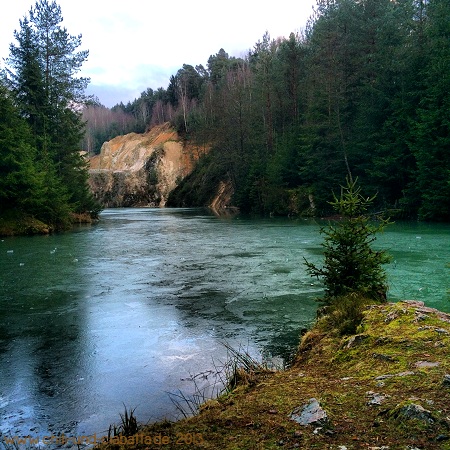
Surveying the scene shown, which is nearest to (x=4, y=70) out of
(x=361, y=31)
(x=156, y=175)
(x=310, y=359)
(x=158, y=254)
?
(x=158, y=254)

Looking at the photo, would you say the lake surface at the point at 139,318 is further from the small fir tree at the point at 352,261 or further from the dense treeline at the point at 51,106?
the dense treeline at the point at 51,106

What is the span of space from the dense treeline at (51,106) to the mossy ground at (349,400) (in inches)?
989

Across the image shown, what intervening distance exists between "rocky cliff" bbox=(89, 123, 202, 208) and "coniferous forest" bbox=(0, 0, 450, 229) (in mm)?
32301

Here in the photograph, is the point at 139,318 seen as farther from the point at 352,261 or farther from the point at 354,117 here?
the point at 354,117

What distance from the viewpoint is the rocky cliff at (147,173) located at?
7981 cm

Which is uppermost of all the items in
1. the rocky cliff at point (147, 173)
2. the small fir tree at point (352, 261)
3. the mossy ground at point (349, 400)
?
the rocky cliff at point (147, 173)

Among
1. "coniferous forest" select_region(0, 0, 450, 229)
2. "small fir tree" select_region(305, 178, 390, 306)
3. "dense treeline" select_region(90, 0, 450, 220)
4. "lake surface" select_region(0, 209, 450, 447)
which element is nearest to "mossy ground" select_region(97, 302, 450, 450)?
"lake surface" select_region(0, 209, 450, 447)

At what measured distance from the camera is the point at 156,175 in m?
80.1

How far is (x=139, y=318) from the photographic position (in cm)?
811

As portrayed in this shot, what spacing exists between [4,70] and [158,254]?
79.0 ft

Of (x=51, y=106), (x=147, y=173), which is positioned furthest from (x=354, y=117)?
(x=147, y=173)

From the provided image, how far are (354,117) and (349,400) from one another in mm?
34692

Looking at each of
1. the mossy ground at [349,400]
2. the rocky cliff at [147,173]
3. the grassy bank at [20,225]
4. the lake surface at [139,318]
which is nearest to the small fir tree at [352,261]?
the lake surface at [139,318]

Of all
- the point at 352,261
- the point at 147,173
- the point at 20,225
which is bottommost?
the point at 20,225
